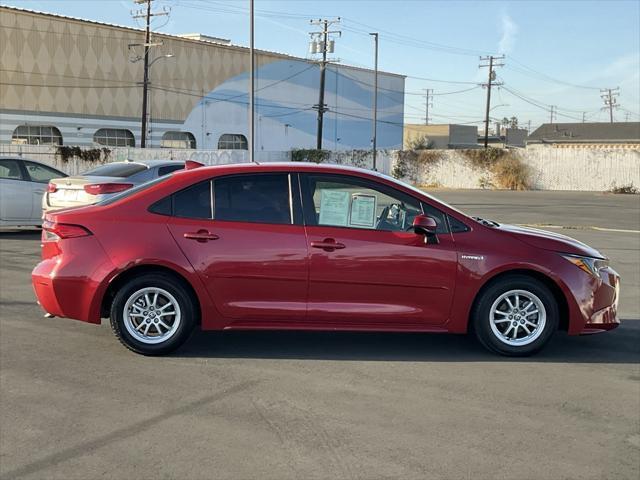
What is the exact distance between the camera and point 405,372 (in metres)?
5.56

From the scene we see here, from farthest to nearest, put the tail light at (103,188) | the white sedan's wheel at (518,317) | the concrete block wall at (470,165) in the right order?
the concrete block wall at (470,165)
the tail light at (103,188)
the white sedan's wheel at (518,317)

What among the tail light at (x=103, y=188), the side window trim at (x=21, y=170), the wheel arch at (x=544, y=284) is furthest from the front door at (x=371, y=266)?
the side window trim at (x=21, y=170)

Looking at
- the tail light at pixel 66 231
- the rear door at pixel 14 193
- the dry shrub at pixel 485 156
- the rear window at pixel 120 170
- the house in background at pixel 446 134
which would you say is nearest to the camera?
the tail light at pixel 66 231

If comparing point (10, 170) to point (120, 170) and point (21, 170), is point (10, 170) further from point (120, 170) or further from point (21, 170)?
point (120, 170)

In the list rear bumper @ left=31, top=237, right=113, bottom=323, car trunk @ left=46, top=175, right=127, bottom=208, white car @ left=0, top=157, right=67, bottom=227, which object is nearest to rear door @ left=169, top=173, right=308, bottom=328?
rear bumper @ left=31, top=237, right=113, bottom=323

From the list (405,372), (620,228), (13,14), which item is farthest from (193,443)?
(13,14)

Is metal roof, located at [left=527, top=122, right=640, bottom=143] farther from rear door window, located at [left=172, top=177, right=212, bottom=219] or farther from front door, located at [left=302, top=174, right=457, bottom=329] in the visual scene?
rear door window, located at [left=172, top=177, right=212, bottom=219]

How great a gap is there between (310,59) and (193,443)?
74191 millimetres

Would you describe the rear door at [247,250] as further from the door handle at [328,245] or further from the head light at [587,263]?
the head light at [587,263]

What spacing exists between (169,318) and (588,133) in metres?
99.0

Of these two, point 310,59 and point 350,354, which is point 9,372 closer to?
point 350,354

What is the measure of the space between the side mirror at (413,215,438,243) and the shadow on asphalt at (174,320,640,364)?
1077 mm

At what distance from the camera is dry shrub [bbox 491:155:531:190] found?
46469mm

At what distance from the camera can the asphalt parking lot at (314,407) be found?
12.8ft
